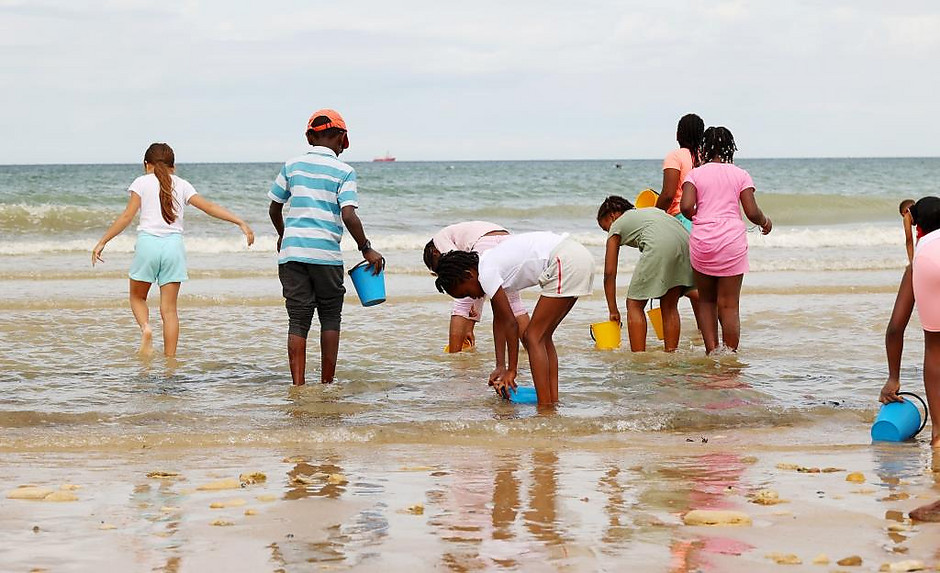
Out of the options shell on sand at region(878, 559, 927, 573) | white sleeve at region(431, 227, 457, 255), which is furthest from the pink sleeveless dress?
shell on sand at region(878, 559, 927, 573)

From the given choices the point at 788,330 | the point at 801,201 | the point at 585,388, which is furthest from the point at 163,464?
the point at 801,201

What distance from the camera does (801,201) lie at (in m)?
31.8

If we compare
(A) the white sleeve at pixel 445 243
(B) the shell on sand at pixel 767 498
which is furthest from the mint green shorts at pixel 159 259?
(B) the shell on sand at pixel 767 498

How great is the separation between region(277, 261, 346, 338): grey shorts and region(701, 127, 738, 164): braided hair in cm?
285

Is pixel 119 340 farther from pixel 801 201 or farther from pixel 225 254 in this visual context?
pixel 801 201

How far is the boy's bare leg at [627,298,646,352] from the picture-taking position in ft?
27.3

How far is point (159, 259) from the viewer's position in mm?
7875

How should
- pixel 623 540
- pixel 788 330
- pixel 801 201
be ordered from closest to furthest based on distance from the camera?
pixel 623 540 < pixel 788 330 < pixel 801 201

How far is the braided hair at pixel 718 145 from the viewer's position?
25.8ft

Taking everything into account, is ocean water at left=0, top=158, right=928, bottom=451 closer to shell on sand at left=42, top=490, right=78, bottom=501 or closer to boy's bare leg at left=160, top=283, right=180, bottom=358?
boy's bare leg at left=160, top=283, right=180, bottom=358

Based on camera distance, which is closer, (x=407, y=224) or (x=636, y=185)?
(x=407, y=224)

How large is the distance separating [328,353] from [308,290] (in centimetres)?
50

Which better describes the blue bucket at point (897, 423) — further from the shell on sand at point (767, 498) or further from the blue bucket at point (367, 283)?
the blue bucket at point (367, 283)

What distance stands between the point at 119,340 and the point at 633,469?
5640 mm
